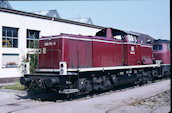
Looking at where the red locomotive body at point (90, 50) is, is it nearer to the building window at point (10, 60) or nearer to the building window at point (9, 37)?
the building window at point (10, 60)

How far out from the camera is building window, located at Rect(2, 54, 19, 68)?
17.9 meters

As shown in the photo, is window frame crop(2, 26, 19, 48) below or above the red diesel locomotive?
above

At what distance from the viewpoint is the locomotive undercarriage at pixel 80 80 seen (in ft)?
30.4

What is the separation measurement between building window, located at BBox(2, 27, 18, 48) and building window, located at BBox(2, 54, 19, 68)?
32.9 inches

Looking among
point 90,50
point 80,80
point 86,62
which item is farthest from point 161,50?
point 80,80

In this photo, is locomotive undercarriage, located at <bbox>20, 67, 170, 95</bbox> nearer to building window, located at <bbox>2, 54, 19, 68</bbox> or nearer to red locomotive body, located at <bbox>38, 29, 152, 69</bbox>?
red locomotive body, located at <bbox>38, 29, 152, 69</bbox>

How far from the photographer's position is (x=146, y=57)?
52.7 feet

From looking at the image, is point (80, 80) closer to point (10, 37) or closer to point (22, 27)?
point (10, 37)

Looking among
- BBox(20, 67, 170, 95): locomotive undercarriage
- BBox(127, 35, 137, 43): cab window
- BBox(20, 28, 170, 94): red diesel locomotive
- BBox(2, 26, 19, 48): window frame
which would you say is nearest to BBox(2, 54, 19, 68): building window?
BBox(2, 26, 19, 48): window frame

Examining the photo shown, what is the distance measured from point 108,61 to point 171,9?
936 cm

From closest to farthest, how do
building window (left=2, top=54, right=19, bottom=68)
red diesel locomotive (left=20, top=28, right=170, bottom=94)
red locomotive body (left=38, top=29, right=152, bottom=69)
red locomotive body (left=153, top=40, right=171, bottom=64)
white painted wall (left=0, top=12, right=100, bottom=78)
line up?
red diesel locomotive (left=20, top=28, right=170, bottom=94) → red locomotive body (left=38, top=29, right=152, bottom=69) → white painted wall (left=0, top=12, right=100, bottom=78) → building window (left=2, top=54, right=19, bottom=68) → red locomotive body (left=153, top=40, right=171, bottom=64)

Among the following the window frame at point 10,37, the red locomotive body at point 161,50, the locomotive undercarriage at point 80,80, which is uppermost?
the window frame at point 10,37

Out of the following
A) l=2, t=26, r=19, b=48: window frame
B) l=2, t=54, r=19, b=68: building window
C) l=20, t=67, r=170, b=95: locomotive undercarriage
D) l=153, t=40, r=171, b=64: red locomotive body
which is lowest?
l=20, t=67, r=170, b=95: locomotive undercarriage

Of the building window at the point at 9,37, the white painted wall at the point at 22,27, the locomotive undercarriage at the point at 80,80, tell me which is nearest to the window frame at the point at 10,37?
the building window at the point at 9,37
